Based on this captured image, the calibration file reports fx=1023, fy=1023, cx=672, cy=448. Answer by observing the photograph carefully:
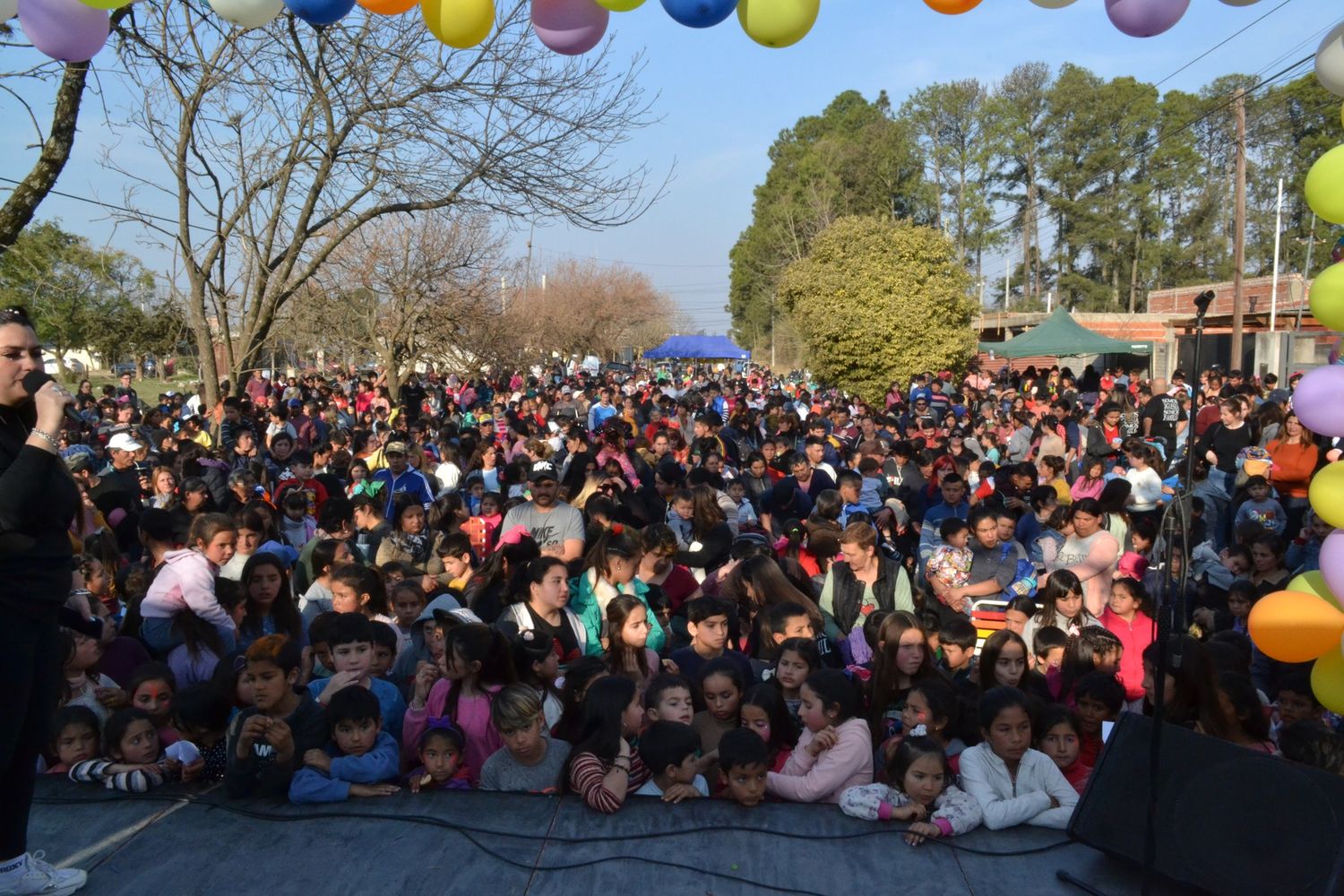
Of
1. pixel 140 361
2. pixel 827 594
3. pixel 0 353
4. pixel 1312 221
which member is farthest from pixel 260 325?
pixel 1312 221

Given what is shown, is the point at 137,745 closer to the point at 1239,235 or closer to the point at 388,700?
the point at 388,700

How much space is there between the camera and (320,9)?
3.60 m

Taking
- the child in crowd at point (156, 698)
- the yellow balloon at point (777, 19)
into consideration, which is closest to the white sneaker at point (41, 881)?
the child in crowd at point (156, 698)

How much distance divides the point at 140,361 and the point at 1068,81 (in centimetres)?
4299

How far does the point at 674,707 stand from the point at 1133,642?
8.95 ft

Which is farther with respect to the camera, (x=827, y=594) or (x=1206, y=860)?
(x=827, y=594)

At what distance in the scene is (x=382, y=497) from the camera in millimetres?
8695

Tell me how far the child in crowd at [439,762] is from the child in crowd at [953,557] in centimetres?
389

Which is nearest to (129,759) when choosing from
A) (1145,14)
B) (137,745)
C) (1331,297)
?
(137,745)

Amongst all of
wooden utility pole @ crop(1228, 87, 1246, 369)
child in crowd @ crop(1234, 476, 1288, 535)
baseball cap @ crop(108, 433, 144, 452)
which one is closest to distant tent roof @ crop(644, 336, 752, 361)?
wooden utility pole @ crop(1228, 87, 1246, 369)

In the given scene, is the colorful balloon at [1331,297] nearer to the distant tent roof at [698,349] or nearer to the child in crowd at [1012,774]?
the child in crowd at [1012,774]

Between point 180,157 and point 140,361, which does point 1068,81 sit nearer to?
point 140,361

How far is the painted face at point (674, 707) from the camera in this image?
4082mm

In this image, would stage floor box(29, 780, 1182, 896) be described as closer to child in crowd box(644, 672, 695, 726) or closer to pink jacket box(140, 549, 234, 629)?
child in crowd box(644, 672, 695, 726)
